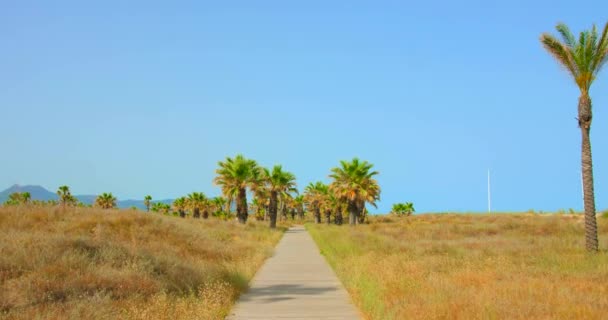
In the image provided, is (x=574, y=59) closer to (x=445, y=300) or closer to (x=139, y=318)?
(x=445, y=300)

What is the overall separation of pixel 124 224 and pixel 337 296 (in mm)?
16981

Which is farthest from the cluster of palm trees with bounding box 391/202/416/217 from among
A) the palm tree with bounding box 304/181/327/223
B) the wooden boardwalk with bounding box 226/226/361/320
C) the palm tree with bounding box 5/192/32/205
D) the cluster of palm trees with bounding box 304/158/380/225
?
the wooden boardwalk with bounding box 226/226/361/320

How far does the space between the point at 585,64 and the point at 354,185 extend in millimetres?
39963

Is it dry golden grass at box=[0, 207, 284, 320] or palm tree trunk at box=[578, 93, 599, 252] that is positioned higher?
palm tree trunk at box=[578, 93, 599, 252]

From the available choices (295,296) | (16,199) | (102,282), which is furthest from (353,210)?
(102,282)

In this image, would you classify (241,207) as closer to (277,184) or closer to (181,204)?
(277,184)

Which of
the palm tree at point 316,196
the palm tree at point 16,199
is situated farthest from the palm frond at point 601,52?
the palm tree at point 316,196

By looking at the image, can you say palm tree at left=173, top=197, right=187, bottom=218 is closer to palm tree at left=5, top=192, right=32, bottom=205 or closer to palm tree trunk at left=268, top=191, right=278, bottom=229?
palm tree at left=5, top=192, right=32, bottom=205

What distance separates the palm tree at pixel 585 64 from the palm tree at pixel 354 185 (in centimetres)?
3831

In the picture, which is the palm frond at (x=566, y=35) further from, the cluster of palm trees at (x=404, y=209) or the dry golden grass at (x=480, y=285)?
the cluster of palm trees at (x=404, y=209)

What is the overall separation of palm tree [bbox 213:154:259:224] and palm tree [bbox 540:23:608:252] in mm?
39619

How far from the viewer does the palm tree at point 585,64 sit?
2452 centimetres

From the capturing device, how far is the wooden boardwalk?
11000 millimetres

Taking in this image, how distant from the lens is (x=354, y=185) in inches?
2501
